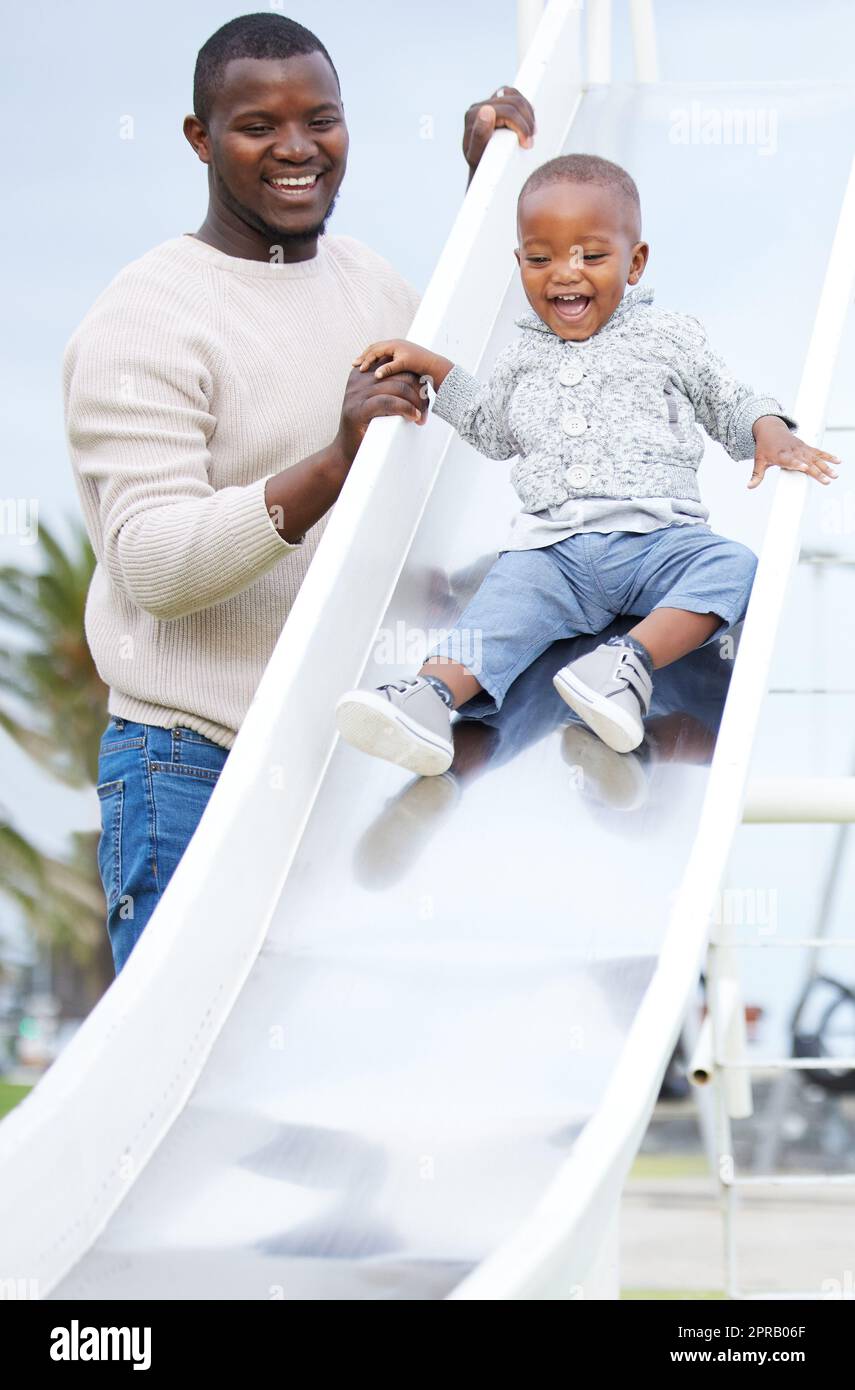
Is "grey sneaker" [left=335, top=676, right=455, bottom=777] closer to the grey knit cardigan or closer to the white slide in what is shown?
the white slide

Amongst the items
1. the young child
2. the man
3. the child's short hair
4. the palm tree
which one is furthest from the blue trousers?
the palm tree

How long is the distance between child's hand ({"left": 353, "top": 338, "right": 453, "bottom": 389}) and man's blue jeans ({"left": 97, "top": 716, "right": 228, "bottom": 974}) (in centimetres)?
50

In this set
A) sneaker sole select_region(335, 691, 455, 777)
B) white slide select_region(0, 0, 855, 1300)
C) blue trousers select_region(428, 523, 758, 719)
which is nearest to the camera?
white slide select_region(0, 0, 855, 1300)

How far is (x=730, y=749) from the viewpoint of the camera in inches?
59.2

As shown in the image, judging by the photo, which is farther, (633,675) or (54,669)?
(54,669)

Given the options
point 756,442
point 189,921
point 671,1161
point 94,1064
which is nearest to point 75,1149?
point 94,1064

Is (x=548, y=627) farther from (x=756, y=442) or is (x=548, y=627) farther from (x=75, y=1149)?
(x=75, y=1149)

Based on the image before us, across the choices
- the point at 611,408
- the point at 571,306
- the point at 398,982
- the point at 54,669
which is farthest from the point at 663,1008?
the point at 54,669

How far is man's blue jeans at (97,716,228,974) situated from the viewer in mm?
1747

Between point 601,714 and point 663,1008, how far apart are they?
0.45m

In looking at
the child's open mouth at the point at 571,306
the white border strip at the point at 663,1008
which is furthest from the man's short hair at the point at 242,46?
the white border strip at the point at 663,1008

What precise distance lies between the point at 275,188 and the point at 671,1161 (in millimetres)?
15265

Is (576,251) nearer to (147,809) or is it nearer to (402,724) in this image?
(402,724)

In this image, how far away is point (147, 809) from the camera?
→ 175 centimetres
